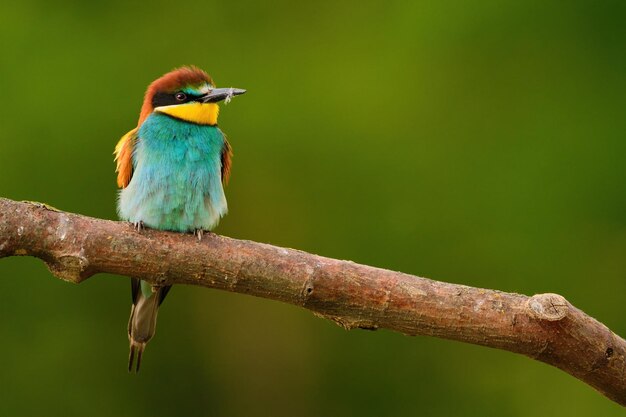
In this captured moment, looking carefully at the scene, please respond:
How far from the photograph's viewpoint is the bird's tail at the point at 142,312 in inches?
113

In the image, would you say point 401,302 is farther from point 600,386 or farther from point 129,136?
point 129,136

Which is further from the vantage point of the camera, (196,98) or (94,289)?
(94,289)

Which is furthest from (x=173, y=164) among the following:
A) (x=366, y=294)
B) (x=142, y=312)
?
(x=366, y=294)

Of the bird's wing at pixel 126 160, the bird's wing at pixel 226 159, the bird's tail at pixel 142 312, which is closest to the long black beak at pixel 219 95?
the bird's wing at pixel 226 159

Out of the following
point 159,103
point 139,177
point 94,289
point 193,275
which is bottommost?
point 94,289

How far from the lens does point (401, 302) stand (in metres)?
2.26

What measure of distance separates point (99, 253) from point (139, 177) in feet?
1.75

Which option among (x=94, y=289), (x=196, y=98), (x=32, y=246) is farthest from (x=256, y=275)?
(x=94, y=289)

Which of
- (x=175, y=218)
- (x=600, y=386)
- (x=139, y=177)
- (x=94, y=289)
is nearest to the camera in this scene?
(x=600, y=386)

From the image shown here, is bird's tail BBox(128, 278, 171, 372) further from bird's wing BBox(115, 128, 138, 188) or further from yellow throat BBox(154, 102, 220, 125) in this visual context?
yellow throat BBox(154, 102, 220, 125)

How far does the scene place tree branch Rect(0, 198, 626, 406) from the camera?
223 cm

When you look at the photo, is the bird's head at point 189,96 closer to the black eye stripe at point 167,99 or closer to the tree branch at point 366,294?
the black eye stripe at point 167,99

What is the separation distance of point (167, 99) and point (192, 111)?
93mm

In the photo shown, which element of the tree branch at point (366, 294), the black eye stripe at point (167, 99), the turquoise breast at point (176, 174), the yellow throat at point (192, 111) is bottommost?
the tree branch at point (366, 294)
